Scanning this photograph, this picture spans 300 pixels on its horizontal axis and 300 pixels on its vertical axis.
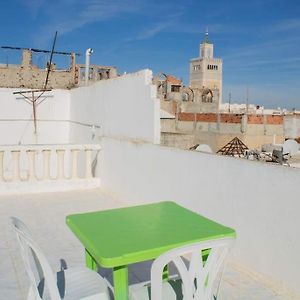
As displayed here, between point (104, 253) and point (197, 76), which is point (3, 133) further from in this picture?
point (197, 76)

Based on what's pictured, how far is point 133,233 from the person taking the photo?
238 cm

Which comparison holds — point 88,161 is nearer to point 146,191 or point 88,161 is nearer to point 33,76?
point 146,191

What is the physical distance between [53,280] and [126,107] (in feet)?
16.7

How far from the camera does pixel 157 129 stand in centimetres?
580

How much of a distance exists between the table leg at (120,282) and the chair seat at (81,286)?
0.47 ft

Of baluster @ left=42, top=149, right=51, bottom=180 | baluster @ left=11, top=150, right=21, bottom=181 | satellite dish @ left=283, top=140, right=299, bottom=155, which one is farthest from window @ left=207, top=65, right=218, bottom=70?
baluster @ left=11, top=150, right=21, bottom=181

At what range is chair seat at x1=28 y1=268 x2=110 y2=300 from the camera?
219 centimetres

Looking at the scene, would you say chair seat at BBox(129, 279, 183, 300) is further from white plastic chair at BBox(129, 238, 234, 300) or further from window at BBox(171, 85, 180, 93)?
window at BBox(171, 85, 180, 93)

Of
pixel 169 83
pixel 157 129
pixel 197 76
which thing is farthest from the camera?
pixel 197 76

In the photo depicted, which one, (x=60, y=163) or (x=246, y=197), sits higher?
(x=246, y=197)

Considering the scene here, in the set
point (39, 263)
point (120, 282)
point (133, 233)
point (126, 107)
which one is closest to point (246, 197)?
point (133, 233)

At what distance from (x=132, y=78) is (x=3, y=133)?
7.75m

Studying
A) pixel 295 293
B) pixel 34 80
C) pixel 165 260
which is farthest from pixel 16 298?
pixel 34 80

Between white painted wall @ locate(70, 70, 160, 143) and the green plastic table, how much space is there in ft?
9.73
